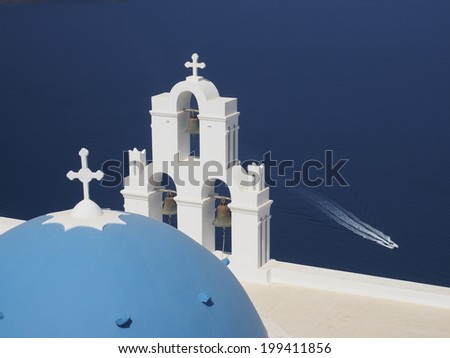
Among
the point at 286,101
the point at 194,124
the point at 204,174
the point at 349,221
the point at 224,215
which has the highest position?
the point at 194,124

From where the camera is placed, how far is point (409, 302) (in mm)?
15438

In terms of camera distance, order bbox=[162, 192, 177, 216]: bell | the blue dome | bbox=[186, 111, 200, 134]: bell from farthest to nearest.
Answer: bbox=[162, 192, 177, 216]: bell → bbox=[186, 111, 200, 134]: bell → the blue dome

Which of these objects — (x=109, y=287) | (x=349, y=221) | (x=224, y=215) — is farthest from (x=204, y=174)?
(x=349, y=221)

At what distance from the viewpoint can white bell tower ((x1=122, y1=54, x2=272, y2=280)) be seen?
15914mm

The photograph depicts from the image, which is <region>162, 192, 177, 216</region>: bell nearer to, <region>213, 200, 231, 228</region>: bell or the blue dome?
<region>213, 200, 231, 228</region>: bell

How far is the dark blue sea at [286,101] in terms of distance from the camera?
29.4m

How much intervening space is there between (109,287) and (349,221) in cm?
2037

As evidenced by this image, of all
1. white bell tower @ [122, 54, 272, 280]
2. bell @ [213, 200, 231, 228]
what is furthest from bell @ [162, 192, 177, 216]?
bell @ [213, 200, 231, 228]

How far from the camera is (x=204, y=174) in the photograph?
640 inches

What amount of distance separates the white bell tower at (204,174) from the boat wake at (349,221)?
12.2 m

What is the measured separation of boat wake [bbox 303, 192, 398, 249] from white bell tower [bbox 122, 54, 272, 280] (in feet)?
40.0

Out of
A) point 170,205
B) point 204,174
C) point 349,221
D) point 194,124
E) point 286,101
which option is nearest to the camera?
point 204,174

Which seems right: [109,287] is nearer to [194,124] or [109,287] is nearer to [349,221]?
[194,124]
